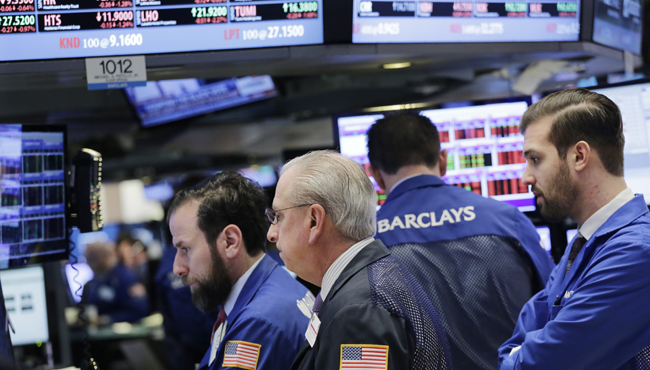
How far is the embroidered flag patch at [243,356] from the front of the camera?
6.04 ft

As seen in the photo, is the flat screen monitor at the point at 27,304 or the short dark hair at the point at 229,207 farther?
the flat screen monitor at the point at 27,304

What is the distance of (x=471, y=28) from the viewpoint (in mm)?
2678

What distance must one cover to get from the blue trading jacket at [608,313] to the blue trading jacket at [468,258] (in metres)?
0.52

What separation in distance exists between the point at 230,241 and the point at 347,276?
0.84 meters

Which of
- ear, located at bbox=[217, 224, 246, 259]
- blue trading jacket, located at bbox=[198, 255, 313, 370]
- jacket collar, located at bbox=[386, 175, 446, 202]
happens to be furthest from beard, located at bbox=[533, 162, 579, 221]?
ear, located at bbox=[217, 224, 246, 259]

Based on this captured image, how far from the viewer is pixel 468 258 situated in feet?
7.22

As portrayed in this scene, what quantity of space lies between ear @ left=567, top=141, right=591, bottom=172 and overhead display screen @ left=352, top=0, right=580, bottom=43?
3.59 feet

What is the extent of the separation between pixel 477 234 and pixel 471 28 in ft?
3.26

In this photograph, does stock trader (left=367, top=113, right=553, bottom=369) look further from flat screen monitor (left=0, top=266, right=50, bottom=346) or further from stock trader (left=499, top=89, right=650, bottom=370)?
flat screen monitor (left=0, top=266, right=50, bottom=346)

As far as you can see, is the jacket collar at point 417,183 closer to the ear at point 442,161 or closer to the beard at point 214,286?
the ear at point 442,161

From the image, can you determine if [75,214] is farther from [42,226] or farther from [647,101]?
A: [647,101]

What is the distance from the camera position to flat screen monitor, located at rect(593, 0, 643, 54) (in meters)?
2.90

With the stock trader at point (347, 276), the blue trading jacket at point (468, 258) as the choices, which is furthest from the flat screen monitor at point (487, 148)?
the stock trader at point (347, 276)

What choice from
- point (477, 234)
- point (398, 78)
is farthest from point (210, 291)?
point (398, 78)
